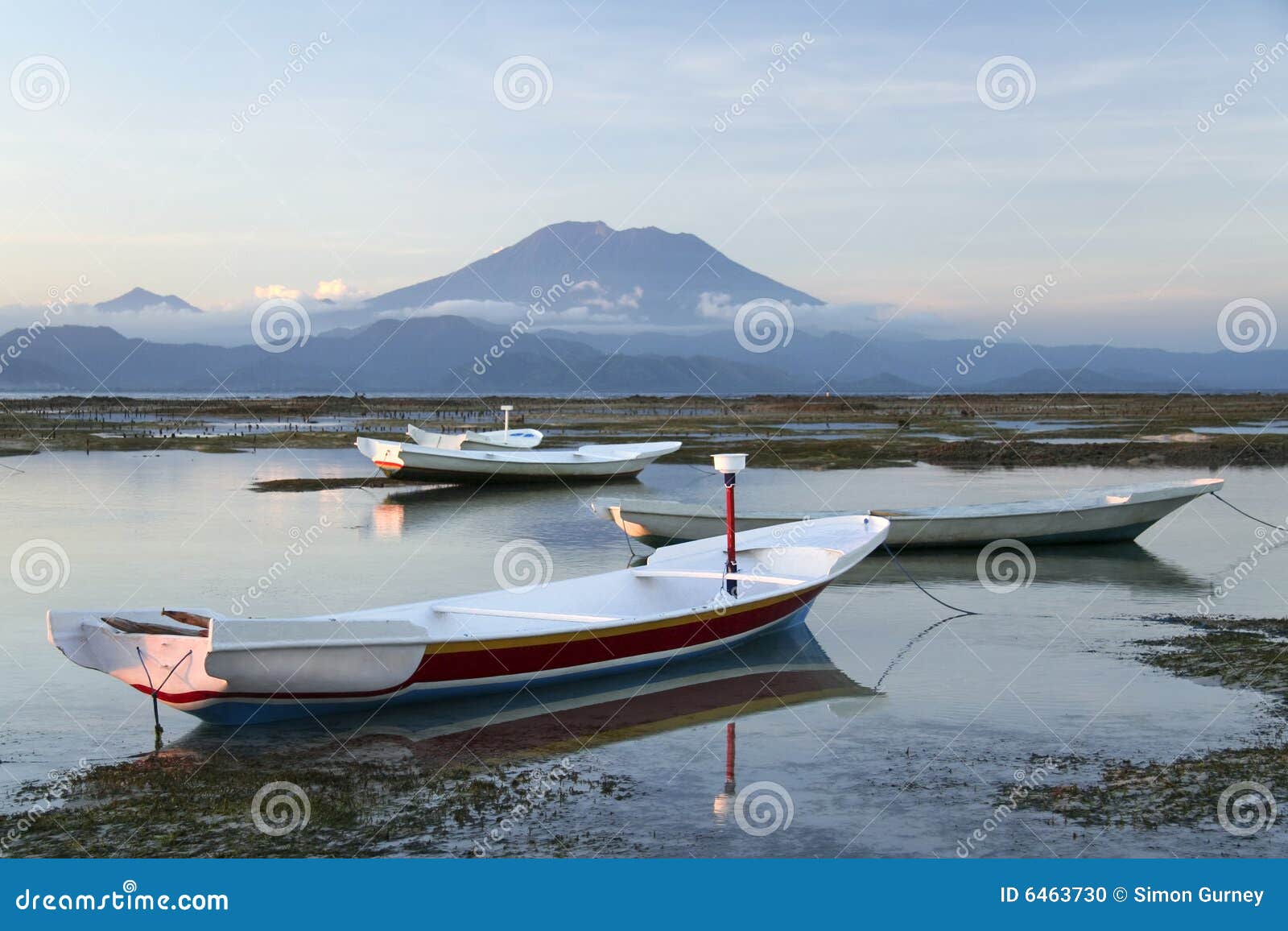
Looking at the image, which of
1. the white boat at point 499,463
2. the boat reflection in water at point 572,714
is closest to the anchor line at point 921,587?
the boat reflection in water at point 572,714

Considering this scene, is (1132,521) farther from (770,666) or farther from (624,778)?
(624,778)

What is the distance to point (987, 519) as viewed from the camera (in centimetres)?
2102

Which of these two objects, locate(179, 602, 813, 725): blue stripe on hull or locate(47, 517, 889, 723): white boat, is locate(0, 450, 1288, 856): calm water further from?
locate(47, 517, 889, 723): white boat

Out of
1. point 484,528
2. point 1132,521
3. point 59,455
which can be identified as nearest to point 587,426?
point 59,455

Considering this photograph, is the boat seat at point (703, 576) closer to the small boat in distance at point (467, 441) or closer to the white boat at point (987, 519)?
the white boat at point (987, 519)

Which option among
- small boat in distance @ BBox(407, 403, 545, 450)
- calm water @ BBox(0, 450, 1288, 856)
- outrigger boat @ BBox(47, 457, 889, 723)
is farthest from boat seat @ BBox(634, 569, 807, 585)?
small boat in distance @ BBox(407, 403, 545, 450)

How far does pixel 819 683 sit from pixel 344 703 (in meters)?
4.86

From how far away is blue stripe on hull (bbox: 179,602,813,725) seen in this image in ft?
35.8

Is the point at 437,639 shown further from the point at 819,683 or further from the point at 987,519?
the point at 987,519

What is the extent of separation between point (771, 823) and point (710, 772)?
1.30 metres

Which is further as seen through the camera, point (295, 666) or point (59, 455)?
point (59, 455)

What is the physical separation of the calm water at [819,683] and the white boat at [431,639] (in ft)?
1.04

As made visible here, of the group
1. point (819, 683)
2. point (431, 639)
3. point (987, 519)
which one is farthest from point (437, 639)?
point (987, 519)

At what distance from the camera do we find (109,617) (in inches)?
424
